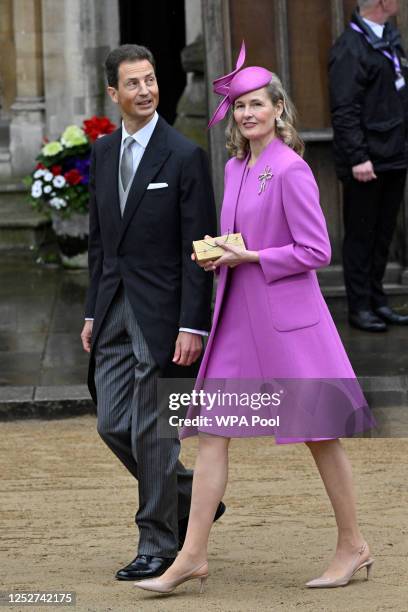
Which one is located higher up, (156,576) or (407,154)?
(407,154)

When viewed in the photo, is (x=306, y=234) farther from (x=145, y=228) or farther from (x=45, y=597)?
(x=45, y=597)

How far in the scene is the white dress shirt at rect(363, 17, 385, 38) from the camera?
9.62 m

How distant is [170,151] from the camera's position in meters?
5.90

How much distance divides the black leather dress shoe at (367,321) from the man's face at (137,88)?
14.1 feet

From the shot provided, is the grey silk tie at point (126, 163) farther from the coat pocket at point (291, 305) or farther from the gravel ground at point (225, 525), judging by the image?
the gravel ground at point (225, 525)

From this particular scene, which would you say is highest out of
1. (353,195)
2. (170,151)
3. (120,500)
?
(170,151)

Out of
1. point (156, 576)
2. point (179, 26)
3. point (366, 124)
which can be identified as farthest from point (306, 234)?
point (179, 26)

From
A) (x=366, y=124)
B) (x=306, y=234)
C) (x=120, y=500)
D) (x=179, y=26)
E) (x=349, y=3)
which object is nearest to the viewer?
(x=306, y=234)

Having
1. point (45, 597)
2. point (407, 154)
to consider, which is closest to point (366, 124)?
point (407, 154)

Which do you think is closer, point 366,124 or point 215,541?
point 215,541

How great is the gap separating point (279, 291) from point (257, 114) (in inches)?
23.4

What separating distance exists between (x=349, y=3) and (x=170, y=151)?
4.84 m

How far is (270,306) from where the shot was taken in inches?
220

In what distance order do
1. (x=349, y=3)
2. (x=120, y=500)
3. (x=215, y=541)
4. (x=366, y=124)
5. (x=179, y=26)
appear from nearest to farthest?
(x=215, y=541) → (x=120, y=500) → (x=366, y=124) → (x=349, y=3) → (x=179, y=26)
